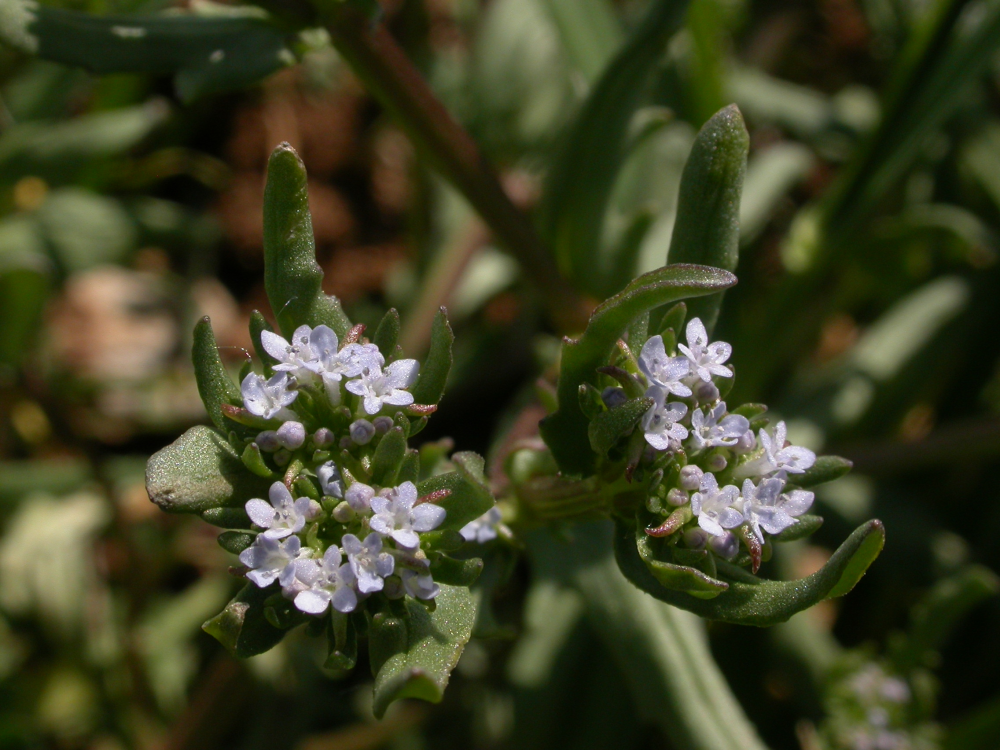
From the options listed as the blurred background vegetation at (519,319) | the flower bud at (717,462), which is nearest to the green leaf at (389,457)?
the flower bud at (717,462)

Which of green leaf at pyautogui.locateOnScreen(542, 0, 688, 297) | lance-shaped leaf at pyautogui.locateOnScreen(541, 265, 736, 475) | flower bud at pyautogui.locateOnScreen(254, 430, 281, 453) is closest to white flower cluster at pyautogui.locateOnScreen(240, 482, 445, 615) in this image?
flower bud at pyautogui.locateOnScreen(254, 430, 281, 453)

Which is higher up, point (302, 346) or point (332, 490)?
point (302, 346)

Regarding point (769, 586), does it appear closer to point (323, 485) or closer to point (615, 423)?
point (615, 423)

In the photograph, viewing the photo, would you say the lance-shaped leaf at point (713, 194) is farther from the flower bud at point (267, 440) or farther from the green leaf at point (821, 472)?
the flower bud at point (267, 440)

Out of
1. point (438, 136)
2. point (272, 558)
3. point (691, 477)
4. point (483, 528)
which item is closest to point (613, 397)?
point (691, 477)

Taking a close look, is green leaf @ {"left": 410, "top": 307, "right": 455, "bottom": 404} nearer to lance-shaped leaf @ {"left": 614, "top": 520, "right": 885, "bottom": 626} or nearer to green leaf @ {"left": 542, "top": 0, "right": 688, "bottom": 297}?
lance-shaped leaf @ {"left": 614, "top": 520, "right": 885, "bottom": 626}

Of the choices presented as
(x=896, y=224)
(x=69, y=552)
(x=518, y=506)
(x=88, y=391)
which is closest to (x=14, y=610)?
(x=69, y=552)
